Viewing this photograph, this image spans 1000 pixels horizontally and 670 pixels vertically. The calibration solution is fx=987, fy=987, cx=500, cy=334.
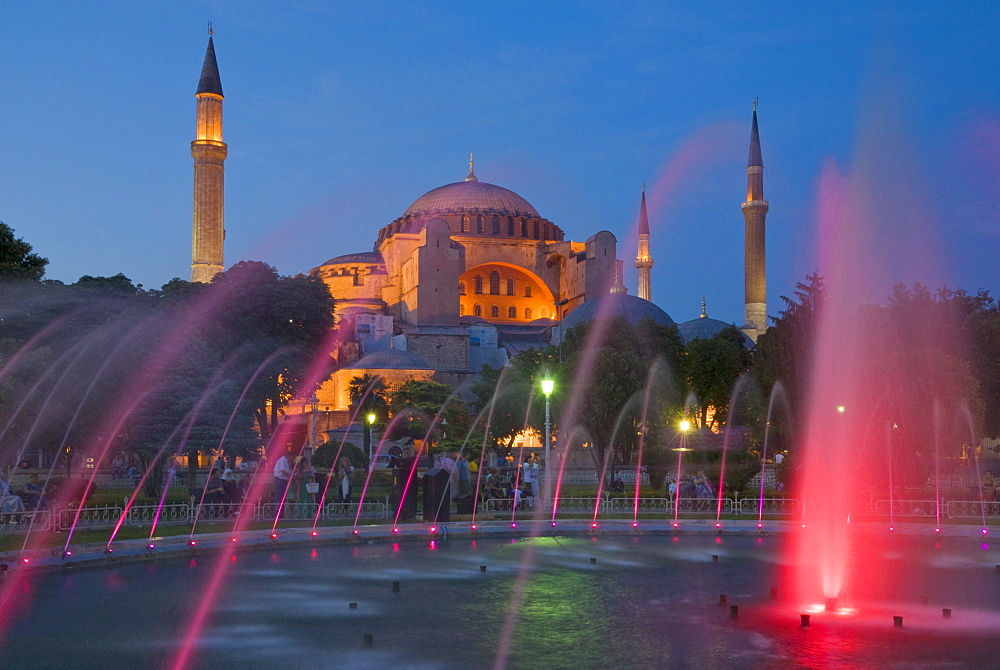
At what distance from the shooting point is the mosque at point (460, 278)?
48.9 meters

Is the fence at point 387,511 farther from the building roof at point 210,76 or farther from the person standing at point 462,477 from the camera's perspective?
the building roof at point 210,76

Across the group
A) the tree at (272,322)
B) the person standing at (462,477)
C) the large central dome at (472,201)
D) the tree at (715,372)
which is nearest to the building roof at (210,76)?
the tree at (272,322)

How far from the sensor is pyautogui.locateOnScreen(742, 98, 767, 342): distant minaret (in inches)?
2164

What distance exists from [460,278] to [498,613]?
5578 cm

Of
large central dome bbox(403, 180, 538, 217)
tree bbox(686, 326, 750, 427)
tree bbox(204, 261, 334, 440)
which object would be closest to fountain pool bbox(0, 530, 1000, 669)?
tree bbox(204, 261, 334, 440)

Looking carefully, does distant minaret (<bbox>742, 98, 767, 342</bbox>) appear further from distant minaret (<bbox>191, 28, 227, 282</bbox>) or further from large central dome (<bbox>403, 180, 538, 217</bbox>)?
distant minaret (<bbox>191, 28, 227, 282</bbox>)

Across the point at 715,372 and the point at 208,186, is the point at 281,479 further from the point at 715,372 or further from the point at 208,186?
the point at 208,186

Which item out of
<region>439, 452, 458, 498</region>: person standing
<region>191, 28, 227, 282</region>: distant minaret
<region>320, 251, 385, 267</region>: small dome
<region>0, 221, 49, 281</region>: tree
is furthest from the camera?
<region>320, 251, 385, 267</region>: small dome

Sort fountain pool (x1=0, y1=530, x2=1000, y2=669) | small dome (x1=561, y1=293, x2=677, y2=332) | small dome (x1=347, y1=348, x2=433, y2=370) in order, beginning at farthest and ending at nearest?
small dome (x1=561, y1=293, x2=677, y2=332) → small dome (x1=347, y1=348, x2=433, y2=370) → fountain pool (x1=0, y1=530, x2=1000, y2=669)

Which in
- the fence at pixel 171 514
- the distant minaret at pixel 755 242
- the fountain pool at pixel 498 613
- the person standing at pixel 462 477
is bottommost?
the fountain pool at pixel 498 613

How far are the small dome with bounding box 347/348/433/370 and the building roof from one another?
51.4 feet

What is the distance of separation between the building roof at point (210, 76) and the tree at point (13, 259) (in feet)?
81.1

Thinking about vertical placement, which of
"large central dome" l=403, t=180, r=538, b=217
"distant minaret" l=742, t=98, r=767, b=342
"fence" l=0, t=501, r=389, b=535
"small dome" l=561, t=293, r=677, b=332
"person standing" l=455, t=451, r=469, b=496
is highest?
"large central dome" l=403, t=180, r=538, b=217

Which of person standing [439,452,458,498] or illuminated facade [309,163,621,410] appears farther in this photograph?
illuminated facade [309,163,621,410]
